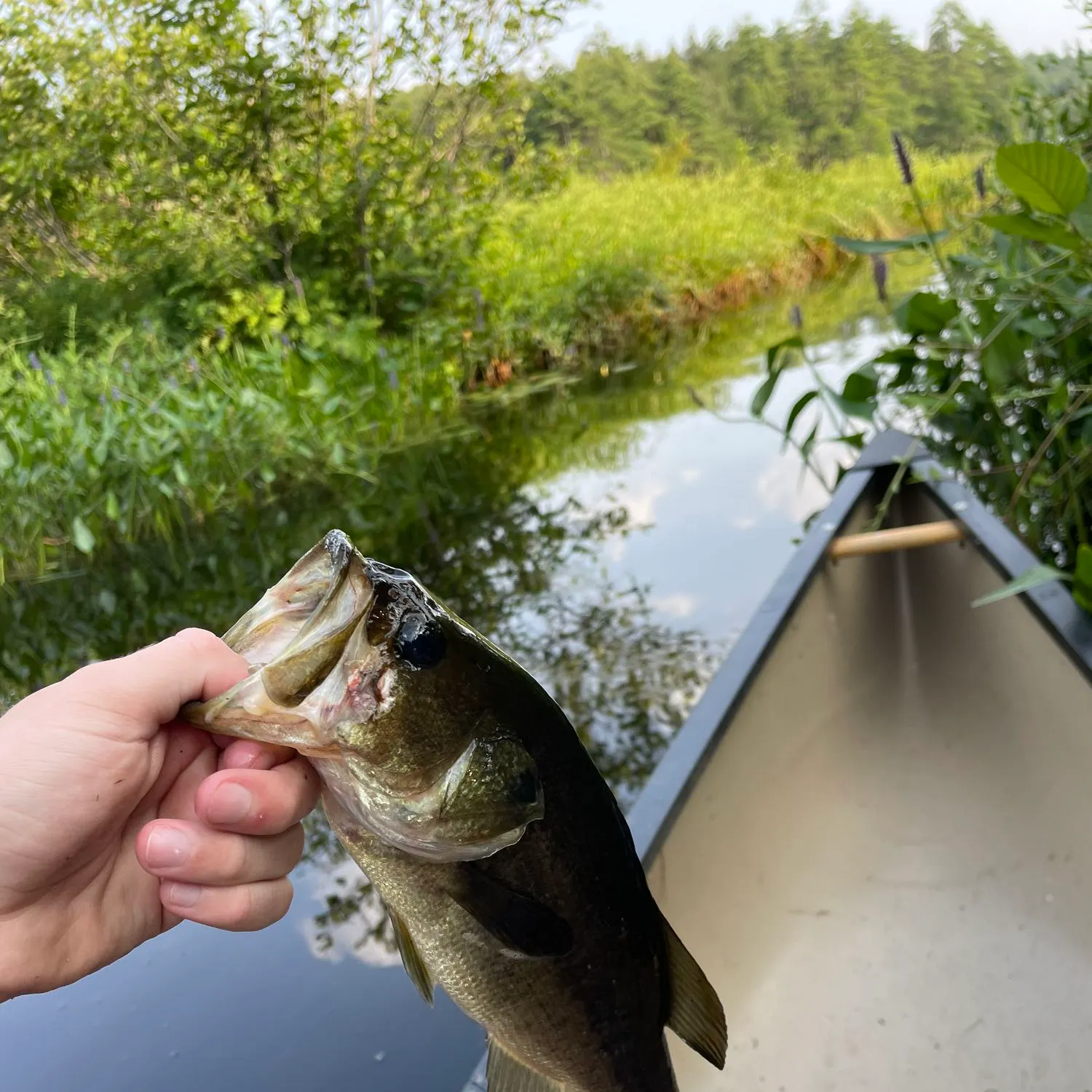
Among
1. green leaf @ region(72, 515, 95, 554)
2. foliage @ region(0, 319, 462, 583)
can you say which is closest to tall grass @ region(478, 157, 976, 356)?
foliage @ region(0, 319, 462, 583)

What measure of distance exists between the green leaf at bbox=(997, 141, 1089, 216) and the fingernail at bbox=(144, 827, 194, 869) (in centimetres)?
178

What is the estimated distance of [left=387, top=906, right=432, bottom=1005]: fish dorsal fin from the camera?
2.58 ft

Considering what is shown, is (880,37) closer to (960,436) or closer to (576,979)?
(960,436)

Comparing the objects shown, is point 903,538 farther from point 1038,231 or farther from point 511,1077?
point 511,1077

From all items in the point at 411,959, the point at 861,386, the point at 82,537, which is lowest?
the point at 82,537

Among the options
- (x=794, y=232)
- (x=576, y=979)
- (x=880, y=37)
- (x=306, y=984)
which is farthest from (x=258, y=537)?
(x=880, y=37)

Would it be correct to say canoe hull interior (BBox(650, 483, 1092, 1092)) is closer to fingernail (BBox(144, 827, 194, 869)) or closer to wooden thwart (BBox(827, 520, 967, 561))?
wooden thwart (BBox(827, 520, 967, 561))

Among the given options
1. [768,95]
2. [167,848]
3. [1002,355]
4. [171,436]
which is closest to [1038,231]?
[1002,355]

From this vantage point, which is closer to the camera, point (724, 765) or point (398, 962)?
point (724, 765)

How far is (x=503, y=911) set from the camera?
73 cm

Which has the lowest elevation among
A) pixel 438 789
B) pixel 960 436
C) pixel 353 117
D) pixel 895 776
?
pixel 895 776

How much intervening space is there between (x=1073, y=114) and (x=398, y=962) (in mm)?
3414

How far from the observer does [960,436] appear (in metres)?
2.85

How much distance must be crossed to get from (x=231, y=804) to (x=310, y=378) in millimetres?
5689
